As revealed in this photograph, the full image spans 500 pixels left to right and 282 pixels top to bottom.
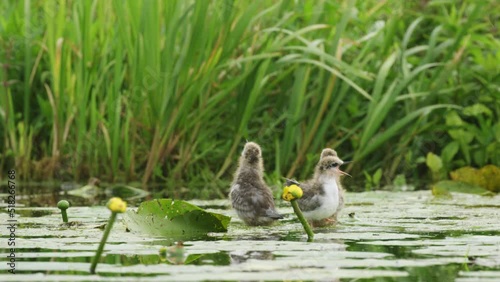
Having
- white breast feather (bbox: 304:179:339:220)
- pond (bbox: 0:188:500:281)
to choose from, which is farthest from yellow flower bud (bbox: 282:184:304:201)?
white breast feather (bbox: 304:179:339:220)

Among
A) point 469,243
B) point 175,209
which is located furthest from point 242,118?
point 469,243

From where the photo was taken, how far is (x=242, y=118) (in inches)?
369

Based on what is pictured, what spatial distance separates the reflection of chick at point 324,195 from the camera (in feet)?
21.4

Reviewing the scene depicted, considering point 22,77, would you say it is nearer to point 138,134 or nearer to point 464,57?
point 138,134

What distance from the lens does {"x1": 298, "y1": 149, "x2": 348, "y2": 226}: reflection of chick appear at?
6520 millimetres

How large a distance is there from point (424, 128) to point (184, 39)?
2.28 m

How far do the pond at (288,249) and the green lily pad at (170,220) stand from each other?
0.23 feet

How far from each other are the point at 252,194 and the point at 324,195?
431 mm

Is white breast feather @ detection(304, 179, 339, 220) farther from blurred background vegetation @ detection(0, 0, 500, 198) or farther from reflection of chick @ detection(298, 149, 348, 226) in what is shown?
blurred background vegetation @ detection(0, 0, 500, 198)

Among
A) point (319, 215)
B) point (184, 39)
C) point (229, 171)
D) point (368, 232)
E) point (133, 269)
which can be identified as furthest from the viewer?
point (229, 171)

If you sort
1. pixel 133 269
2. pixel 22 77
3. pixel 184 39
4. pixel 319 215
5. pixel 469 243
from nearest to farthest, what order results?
pixel 133 269
pixel 469 243
pixel 319 215
pixel 184 39
pixel 22 77

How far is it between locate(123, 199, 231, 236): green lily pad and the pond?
69 mm

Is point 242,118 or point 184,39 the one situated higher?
point 184,39

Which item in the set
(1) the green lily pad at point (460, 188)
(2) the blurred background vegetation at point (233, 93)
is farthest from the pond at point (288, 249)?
(2) the blurred background vegetation at point (233, 93)
